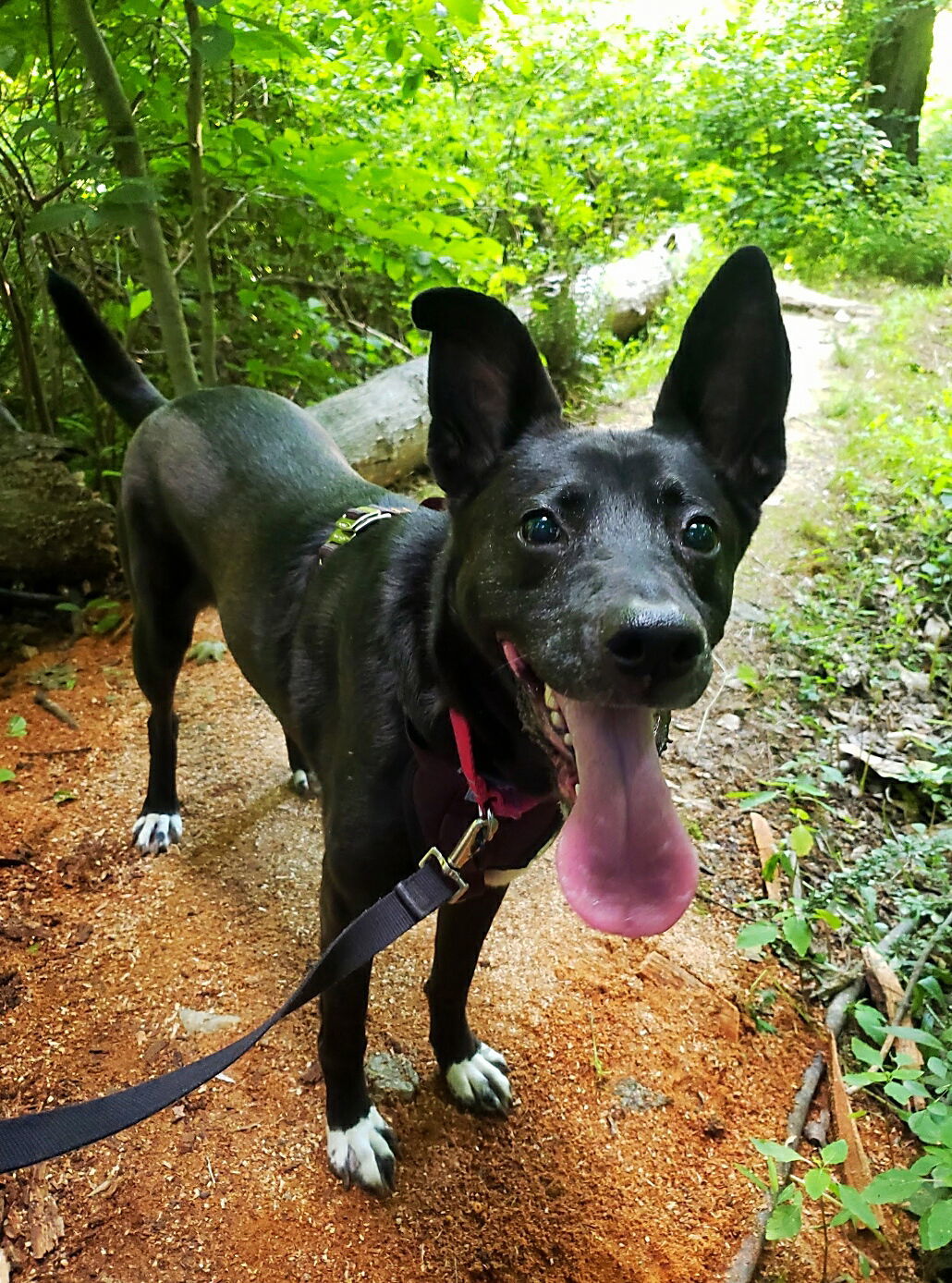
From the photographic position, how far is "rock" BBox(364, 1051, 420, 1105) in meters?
2.23

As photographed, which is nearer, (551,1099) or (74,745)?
(551,1099)

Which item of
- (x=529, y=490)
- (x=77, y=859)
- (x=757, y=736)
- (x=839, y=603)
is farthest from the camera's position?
(x=839, y=603)

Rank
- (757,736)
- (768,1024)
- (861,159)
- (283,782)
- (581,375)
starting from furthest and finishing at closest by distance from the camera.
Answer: (861,159) < (581,375) < (757,736) < (283,782) < (768,1024)

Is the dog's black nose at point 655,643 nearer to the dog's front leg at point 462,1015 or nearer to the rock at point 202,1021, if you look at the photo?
the dog's front leg at point 462,1015

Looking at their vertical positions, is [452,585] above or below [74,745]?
above

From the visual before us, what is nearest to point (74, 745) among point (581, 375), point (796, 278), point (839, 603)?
point (839, 603)

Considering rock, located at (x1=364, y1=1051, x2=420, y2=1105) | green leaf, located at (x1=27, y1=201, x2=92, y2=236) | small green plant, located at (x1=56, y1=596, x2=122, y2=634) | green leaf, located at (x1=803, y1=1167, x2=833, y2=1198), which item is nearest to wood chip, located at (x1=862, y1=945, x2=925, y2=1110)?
green leaf, located at (x1=803, y1=1167, x2=833, y2=1198)

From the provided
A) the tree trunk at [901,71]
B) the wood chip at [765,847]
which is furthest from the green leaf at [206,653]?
the tree trunk at [901,71]

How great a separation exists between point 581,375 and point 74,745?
4583 millimetres

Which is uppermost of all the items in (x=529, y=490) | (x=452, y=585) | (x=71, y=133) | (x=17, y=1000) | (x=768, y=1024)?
(x=71, y=133)

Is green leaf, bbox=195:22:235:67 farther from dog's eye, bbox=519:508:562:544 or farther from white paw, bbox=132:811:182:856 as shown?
white paw, bbox=132:811:182:856

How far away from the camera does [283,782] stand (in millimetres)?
3275

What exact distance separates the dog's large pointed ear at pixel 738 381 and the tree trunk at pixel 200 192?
1995 millimetres

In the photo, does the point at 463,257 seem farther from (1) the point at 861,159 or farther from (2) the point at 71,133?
(1) the point at 861,159
